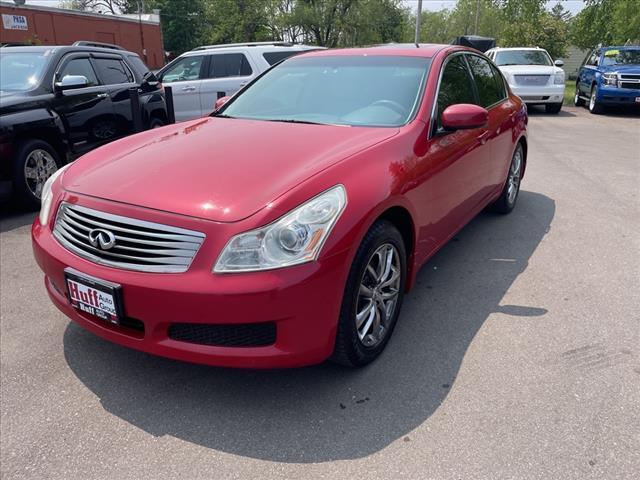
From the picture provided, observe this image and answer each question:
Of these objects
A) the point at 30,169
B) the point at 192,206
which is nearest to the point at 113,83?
the point at 30,169

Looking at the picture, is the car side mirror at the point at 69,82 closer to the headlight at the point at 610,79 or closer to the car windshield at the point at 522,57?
the car windshield at the point at 522,57

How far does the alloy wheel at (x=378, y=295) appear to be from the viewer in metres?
2.69

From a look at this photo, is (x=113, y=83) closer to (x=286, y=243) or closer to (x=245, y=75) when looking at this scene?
(x=245, y=75)

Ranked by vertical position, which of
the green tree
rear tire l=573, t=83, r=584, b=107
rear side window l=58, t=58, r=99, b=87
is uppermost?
the green tree

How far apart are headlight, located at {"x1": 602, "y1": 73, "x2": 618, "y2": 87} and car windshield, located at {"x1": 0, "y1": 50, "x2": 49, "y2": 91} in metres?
13.2

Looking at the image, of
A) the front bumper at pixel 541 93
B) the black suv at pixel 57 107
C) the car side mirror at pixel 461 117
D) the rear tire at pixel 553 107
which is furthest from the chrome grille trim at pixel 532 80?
the car side mirror at pixel 461 117

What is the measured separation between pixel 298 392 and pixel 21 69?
5.57 m

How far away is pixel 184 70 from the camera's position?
9.77 m

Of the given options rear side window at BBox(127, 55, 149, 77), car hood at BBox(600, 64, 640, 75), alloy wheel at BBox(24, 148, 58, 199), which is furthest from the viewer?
car hood at BBox(600, 64, 640, 75)

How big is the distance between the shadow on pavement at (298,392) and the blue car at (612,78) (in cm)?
1272

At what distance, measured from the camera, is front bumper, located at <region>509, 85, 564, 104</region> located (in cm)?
1405

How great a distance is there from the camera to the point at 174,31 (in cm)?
5191

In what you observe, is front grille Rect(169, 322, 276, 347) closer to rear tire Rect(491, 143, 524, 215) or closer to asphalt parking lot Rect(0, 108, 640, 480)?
asphalt parking lot Rect(0, 108, 640, 480)

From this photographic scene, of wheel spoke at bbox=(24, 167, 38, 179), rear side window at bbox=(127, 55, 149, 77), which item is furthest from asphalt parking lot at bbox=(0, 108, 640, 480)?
rear side window at bbox=(127, 55, 149, 77)
